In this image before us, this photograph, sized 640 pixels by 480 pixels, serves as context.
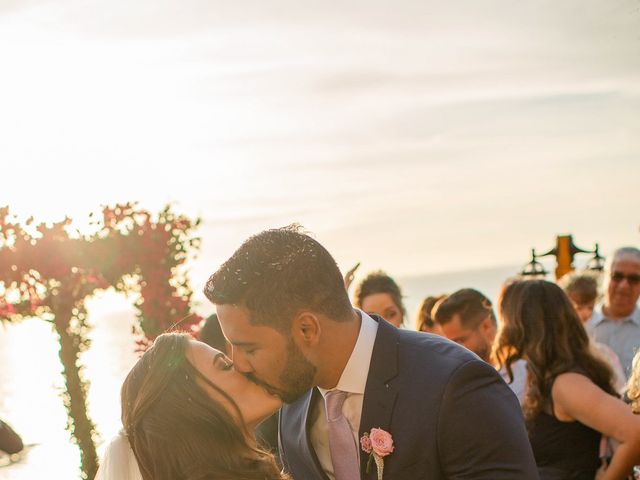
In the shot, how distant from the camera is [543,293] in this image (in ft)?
16.0

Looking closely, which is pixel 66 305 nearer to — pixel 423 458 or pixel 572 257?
pixel 423 458

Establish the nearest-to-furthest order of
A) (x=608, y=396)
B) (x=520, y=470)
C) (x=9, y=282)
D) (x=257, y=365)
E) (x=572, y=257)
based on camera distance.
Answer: (x=520, y=470)
(x=257, y=365)
(x=608, y=396)
(x=9, y=282)
(x=572, y=257)

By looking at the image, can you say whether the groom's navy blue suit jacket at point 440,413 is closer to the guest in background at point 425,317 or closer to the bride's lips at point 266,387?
the bride's lips at point 266,387

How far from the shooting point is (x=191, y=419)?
356cm

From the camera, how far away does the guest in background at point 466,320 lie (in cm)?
621

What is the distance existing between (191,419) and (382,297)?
4165 mm

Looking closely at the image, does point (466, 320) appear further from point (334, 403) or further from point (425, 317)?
point (334, 403)

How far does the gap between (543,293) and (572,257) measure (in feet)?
27.2

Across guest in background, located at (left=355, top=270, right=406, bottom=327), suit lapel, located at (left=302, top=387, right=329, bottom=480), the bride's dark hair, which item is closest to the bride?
the bride's dark hair

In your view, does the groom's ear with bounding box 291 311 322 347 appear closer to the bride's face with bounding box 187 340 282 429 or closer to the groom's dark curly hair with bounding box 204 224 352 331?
the groom's dark curly hair with bounding box 204 224 352 331

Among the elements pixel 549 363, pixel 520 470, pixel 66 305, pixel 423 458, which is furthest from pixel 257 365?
pixel 66 305

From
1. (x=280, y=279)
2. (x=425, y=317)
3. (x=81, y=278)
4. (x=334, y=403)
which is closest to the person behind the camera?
(x=280, y=279)

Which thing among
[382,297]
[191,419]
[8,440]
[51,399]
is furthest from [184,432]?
[51,399]

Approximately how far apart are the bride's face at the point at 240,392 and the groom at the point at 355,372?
2.4 inches
